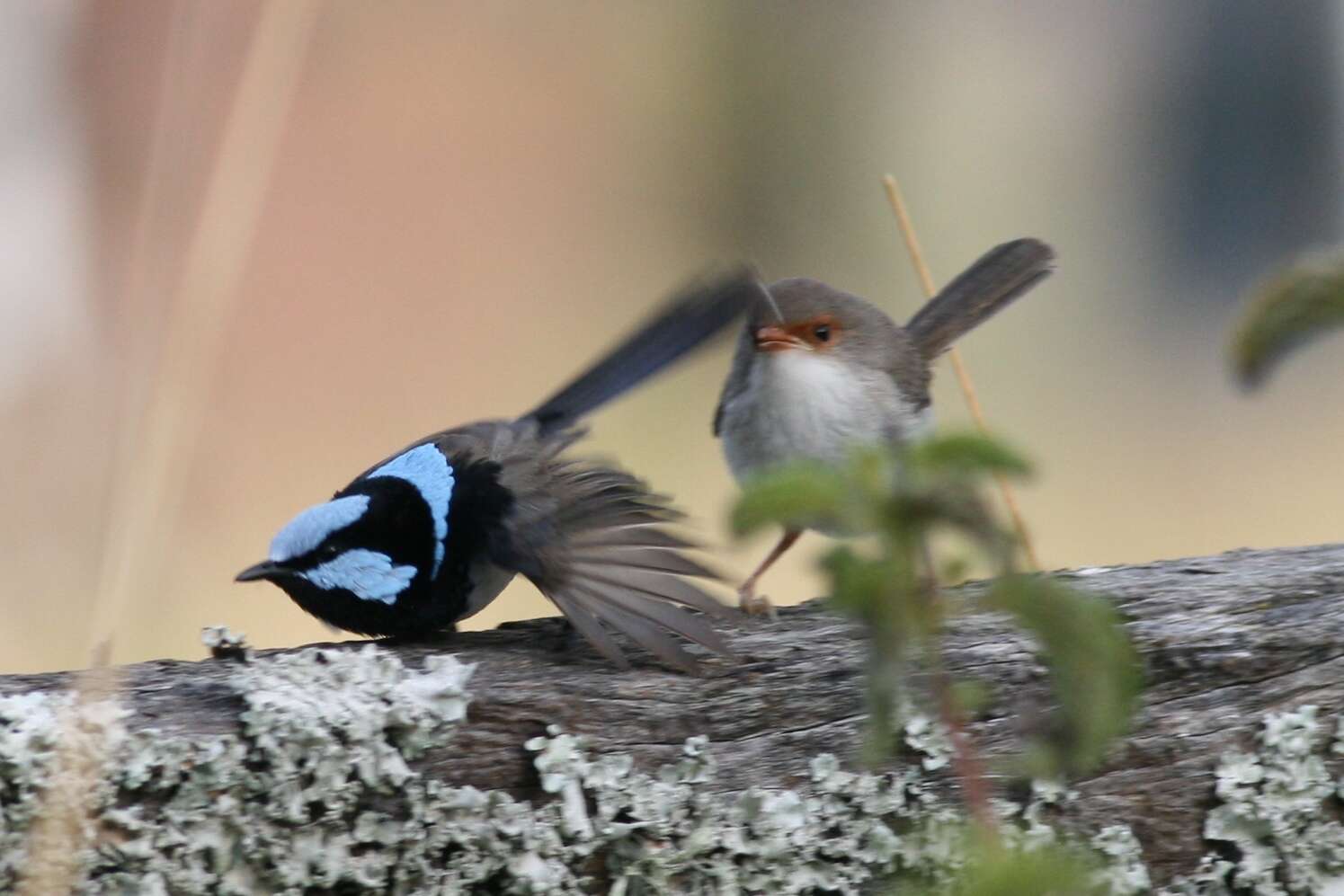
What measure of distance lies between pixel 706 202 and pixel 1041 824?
5427 mm

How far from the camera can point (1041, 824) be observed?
1933 millimetres

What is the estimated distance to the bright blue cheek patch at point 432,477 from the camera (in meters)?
2.35

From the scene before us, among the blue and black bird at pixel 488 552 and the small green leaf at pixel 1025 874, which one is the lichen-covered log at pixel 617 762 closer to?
the blue and black bird at pixel 488 552

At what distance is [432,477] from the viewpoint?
7.94 feet

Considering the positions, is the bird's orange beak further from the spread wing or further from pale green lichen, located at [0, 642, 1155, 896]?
pale green lichen, located at [0, 642, 1155, 896]

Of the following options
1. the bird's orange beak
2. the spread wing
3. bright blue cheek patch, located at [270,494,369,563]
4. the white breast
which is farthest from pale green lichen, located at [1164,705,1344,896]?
the bird's orange beak

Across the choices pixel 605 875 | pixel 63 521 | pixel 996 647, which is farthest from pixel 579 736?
pixel 63 521

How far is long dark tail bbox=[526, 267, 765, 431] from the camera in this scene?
289 cm

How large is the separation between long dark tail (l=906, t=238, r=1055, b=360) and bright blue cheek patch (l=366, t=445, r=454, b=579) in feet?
4.78

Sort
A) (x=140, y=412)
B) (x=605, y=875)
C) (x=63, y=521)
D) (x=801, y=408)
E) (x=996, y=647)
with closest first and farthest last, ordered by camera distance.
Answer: (x=140, y=412) < (x=605, y=875) < (x=996, y=647) < (x=801, y=408) < (x=63, y=521)

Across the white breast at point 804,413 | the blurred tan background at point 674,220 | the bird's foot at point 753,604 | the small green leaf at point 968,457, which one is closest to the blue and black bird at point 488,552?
the bird's foot at point 753,604

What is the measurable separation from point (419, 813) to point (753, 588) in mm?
1054

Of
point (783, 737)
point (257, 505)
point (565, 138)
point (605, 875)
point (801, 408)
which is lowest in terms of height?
point (605, 875)

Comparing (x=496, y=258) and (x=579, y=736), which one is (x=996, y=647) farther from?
(x=496, y=258)
